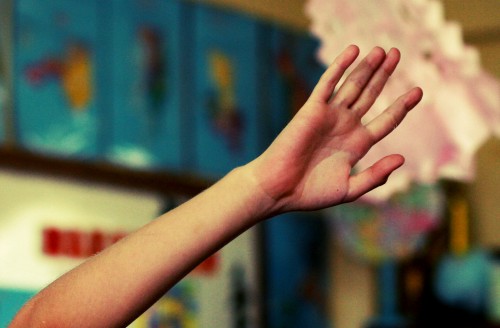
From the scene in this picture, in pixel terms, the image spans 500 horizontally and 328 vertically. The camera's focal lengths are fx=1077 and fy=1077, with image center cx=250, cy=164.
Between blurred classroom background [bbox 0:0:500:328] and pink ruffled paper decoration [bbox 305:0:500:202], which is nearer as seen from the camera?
pink ruffled paper decoration [bbox 305:0:500:202]

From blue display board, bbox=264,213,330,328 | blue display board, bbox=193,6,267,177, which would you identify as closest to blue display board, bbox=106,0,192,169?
blue display board, bbox=193,6,267,177

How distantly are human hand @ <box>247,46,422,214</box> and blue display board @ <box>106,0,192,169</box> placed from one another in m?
2.47

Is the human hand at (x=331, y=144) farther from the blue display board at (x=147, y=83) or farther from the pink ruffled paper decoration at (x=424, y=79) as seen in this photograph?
the blue display board at (x=147, y=83)

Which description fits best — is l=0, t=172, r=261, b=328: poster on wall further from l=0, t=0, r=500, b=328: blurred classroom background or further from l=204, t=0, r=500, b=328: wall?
l=204, t=0, r=500, b=328: wall

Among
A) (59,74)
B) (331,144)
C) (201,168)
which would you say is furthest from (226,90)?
(331,144)

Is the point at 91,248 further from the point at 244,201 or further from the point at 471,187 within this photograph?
the point at 244,201

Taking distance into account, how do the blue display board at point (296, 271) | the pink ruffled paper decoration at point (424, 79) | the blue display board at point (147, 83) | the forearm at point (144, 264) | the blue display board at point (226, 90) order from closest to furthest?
the forearm at point (144, 264)
the pink ruffled paper decoration at point (424, 79)
the blue display board at point (147, 83)
the blue display board at point (226, 90)
the blue display board at point (296, 271)

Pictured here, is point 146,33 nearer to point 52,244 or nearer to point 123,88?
point 123,88

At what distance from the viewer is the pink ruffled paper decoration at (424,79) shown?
172 centimetres

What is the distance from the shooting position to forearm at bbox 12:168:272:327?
106 centimetres

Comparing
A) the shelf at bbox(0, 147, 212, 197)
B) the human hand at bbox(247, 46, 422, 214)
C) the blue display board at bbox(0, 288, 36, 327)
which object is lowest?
the human hand at bbox(247, 46, 422, 214)

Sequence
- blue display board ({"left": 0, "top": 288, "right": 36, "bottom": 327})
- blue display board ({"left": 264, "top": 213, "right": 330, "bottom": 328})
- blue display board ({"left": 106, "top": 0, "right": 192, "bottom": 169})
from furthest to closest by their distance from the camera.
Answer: blue display board ({"left": 264, "top": 213, "right": 330, "bottom": 328}) → blue display board ({"left": 106, "top": 0, "right": 192, "bottom": 169}) → blue display board ({"left": 0, "top": 288, "right": 36, "bottom": 327})

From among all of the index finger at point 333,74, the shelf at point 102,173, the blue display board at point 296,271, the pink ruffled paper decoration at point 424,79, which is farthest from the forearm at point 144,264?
the blue display board at point 296,271

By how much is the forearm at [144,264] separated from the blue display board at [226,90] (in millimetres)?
2872
